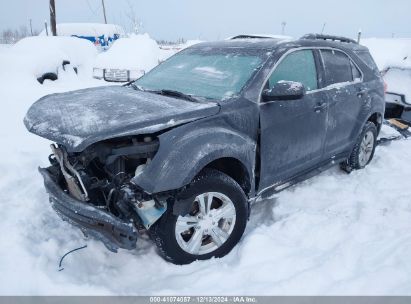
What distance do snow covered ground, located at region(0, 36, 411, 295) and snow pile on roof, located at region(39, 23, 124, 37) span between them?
2801 centimetres

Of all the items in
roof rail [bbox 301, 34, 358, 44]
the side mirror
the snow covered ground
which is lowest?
the snow covered ground

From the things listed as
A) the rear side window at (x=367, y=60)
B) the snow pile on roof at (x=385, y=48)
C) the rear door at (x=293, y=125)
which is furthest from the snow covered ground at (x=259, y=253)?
the snow pile on roof at (x=385, y=48)

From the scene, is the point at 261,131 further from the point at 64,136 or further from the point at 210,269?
the point at 64,136

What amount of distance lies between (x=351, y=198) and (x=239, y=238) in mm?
1713

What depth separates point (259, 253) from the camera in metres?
3.14

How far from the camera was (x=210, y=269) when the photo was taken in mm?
2973

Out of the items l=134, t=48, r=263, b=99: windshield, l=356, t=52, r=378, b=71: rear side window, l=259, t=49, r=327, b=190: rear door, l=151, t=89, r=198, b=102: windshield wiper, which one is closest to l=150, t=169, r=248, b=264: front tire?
l=259, t=49, r=327, b=190: rear door

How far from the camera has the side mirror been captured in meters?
3.22

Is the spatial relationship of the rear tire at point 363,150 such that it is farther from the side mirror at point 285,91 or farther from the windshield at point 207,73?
the windshield at point 207,73

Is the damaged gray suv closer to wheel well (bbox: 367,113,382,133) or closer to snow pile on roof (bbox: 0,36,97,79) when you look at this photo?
wheel well (bbox: 367,113,382,133)

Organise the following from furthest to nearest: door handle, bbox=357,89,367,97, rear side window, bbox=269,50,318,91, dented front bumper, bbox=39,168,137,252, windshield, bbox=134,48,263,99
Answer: door handle, bbox=357,89,367,97, rear side window, bbox=269,50,318,91, windshield, bbox=134,48,263,99, dented front bumper, bbox=39,168,137,252

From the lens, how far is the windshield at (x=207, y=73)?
3.41 m

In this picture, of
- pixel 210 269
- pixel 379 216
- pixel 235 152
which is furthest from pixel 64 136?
pixel 379 216

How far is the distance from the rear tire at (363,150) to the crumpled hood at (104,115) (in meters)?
2.73
